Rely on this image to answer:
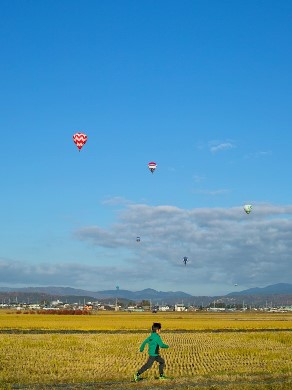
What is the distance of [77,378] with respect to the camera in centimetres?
2191

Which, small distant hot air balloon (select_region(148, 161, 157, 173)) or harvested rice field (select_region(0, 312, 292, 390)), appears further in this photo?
small distant hot air balloon (select_region(148, 161, 157, 173))

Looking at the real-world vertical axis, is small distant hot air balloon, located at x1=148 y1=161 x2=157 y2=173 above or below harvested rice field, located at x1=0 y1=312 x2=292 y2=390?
above

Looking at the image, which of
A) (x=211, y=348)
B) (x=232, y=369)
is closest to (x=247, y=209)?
(x=211, y=348)

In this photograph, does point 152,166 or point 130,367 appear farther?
point 152,166

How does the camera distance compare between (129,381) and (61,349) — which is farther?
(61,349)

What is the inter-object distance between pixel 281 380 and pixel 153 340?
4324mm

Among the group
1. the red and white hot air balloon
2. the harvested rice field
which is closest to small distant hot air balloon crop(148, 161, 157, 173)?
the red and white hot air balloon

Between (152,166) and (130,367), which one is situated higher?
(152,166)

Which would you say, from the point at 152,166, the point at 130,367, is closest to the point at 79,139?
the point at 152,166

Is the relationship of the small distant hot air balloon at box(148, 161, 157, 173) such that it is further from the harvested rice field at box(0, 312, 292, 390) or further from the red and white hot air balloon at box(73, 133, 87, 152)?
the harvested rice field at box(0, 312, 292, 390)

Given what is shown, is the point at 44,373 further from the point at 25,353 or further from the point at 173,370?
the point at 25,353

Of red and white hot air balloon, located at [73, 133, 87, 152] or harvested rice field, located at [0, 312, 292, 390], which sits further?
red and white hot air balloon, located at [73, 133, 87, 152]

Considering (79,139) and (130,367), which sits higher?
(79,139)

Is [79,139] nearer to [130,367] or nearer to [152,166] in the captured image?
[152,166]
